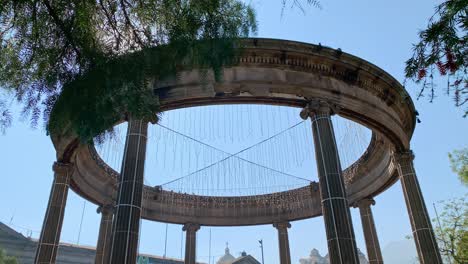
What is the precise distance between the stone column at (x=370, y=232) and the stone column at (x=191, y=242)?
13.7 metres

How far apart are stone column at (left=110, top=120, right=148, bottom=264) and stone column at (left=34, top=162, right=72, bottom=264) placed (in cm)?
756

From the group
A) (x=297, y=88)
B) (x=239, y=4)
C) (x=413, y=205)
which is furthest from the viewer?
(x=413, y=205)

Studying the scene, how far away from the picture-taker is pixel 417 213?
21.5 meters

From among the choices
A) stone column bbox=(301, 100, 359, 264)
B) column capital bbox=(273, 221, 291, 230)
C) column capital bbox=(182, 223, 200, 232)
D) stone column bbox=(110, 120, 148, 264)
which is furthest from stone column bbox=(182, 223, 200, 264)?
stone column bbox=(301, 100, 359, 264)

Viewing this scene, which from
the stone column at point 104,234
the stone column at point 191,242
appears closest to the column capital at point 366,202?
the stone column at point 191,242

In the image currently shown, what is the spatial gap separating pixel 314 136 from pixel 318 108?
1.46m

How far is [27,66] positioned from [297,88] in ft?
46.0

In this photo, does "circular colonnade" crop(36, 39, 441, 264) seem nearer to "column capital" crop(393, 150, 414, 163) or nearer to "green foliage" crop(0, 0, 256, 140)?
"column capital" crop(393, 150, 414, 163)

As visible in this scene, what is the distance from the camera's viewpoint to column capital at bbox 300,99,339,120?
19.1 m

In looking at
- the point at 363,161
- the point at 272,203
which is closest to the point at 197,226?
the point at 272,203

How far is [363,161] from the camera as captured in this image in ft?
92.5

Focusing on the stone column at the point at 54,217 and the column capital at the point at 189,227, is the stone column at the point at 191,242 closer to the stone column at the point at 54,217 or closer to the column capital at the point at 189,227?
the column capital at the point at 189,227

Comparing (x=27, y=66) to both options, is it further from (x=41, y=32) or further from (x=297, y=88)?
(x=297, y=88)

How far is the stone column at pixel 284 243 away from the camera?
1275 inches
